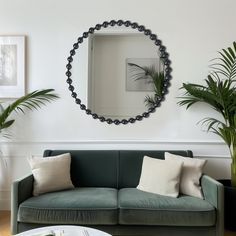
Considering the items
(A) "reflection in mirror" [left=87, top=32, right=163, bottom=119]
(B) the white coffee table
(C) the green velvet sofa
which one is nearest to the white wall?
(A) "reflection in mirror" [left=87, top=32, right=163, bottom=119]

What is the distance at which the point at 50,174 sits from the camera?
8.68 ft

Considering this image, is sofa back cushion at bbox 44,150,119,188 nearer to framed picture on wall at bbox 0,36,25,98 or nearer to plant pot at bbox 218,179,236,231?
framed picture on wall at bbox 0,36,25,98

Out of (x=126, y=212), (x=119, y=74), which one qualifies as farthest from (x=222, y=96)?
(x=126, y=212)

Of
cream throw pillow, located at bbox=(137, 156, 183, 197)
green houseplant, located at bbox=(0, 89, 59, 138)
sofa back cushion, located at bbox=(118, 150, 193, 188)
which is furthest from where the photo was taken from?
green houseplant, located at bbox=(0, 89, 59, 138)

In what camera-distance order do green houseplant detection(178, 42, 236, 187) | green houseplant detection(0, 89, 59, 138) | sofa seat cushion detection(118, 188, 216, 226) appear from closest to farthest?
sofa seat cushion detection(118, 188, 216, 226), green houseplant detection(178, 42, 236, 187), green houseplant detection(0, 89, 59, 138)

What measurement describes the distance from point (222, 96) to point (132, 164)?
113cm

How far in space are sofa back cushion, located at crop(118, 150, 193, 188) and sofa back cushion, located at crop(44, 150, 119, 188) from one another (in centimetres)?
6

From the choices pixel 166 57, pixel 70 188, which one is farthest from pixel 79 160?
pixel 166 57

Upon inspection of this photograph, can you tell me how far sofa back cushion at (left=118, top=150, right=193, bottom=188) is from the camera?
2889 millimetres

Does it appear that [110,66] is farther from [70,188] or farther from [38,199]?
[38,199]

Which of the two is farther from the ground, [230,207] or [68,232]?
[68,232]

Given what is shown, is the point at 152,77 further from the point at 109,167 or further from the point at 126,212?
the point at 126,212

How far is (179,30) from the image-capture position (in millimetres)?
3160

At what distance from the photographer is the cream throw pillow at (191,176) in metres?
2.61
